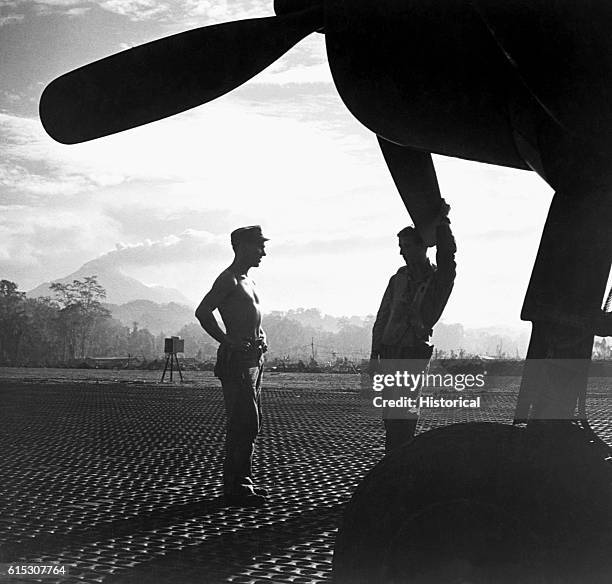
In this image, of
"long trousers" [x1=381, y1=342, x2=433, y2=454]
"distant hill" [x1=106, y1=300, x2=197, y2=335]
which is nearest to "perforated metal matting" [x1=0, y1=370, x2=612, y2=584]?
"long trousers" [x1=381, y1=342, x2=433, y2=454]

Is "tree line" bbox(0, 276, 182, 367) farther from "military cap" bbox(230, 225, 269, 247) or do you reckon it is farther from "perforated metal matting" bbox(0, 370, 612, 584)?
"military cap" bbox(230, 225, 269, 247)

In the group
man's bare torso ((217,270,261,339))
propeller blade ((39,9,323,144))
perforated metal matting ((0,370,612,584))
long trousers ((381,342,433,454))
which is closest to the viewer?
Result: propeller blade ((39,9,323,144))

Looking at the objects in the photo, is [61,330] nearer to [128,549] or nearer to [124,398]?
[124,398]

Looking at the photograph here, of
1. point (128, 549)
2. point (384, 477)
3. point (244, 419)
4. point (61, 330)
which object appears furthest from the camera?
point (61, 330)

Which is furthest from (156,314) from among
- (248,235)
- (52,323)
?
(248,235)

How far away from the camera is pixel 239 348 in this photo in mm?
5016

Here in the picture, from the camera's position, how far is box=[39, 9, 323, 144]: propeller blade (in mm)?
1746

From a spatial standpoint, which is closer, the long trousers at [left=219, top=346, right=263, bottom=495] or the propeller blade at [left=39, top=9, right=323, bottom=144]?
the propeller blade at [left=39, top=9, right=323, bottom=144]

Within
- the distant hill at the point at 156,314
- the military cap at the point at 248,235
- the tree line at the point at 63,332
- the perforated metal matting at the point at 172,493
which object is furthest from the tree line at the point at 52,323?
the distant hill at the point at 156,314

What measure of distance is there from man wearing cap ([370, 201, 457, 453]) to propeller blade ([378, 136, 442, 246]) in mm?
2451

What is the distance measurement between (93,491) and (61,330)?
50.8 metres

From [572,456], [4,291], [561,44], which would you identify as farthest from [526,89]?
[4,291]

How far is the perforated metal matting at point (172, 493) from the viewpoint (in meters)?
3.58

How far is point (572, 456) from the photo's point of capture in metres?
1.56
